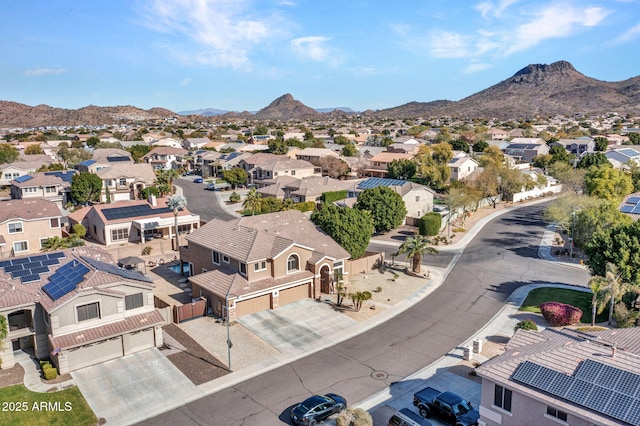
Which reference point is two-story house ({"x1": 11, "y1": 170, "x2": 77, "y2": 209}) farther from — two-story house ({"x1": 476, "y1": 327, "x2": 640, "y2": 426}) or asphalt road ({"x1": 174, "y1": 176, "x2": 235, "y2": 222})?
two-story house ({"x1": 476, "y1": 327, "x2": 640, "y2": 426})

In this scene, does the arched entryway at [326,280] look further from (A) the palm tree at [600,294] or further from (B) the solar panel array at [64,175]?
(B) the solar panel array at [64,175]

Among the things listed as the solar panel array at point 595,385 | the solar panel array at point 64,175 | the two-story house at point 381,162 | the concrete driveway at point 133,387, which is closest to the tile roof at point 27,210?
the solar panel array at point 64,175

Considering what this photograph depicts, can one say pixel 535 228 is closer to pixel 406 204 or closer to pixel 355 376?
pixel 406 204

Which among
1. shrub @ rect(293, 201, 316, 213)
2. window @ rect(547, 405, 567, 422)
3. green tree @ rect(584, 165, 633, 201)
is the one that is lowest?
window @ rect(547, 405, 567, 422)

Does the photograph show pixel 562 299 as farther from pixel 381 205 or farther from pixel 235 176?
pixel 235 176

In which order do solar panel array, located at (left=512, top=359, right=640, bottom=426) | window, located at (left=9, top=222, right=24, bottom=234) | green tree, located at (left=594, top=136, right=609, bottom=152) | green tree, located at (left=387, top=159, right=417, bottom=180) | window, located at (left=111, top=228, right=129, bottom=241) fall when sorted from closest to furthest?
solar panel array, located at (left=512, top=359, right=640, bottom=426), window, located at (left=9, top=222, right=24, bottom=234), window, located at (left=111, top=228, right=129, bottom=241), green tree, located at (left=387, top=159, right=417, bottom=180), green tree, located at (left=594, top=136, right=609, bottom=152)

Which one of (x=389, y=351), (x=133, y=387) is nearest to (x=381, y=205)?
(x=389, y=351)

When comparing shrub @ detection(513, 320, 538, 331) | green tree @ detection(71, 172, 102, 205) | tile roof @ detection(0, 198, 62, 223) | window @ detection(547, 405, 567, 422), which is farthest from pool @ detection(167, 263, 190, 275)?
window @ detection(547, 405, 567, 422)
